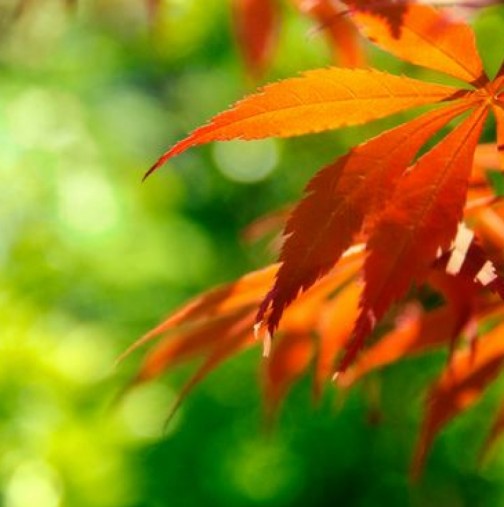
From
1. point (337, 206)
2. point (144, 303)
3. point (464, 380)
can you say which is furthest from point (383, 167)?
point (144, 303)

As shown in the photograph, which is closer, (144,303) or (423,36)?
(423,36)

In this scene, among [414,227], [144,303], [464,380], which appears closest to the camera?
[414,227]

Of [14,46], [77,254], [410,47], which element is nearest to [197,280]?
[77,254]

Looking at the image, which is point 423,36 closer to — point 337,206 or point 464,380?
point 337,206

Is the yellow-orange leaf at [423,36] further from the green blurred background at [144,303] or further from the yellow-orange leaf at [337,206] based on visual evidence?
the green blurred background at [144,303]

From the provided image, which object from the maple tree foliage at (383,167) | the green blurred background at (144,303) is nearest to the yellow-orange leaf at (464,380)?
the maple tree foliage at (383,167)

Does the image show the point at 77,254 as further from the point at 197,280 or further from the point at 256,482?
the point at 256,482

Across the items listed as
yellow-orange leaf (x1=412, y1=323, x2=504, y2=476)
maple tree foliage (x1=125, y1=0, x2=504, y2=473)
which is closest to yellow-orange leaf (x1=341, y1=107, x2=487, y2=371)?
maple tree foliage (x1=125, y1=0, x2=504, y2=473)
